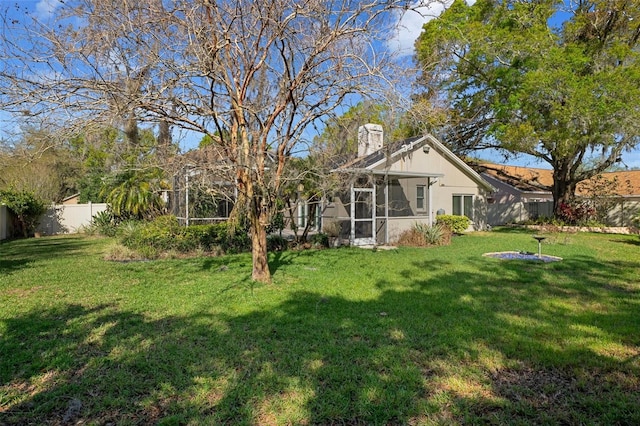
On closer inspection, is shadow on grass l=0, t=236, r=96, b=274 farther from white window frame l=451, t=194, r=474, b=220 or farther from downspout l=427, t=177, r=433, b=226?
white window frame l=451, t=194, r=474, b=220

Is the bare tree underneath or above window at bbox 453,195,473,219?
above

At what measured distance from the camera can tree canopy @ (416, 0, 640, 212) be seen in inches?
636

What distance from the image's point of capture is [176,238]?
38.4ft

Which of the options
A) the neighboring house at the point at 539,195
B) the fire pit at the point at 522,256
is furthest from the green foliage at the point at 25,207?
the neighboring house at the point at 539,195

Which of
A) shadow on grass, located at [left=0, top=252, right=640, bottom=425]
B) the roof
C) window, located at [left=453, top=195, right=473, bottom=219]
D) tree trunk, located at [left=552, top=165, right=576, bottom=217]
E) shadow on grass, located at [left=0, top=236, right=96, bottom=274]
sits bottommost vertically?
shadow on grass, located at [left=0, top=252, right=640, bottom=425]

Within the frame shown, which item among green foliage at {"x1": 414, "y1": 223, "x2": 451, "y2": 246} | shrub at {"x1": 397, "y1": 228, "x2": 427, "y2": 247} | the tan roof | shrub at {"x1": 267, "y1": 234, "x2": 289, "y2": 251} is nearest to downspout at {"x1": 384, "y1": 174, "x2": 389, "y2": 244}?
shrub at {"x1": 397, "y1": 228, "x2": 427, "y2": 247}

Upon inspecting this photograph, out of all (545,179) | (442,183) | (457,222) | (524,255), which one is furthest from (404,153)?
(545,179)

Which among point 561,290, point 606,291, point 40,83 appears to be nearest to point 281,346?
point 40,83

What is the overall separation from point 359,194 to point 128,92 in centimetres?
962

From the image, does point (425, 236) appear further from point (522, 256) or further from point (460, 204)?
point (460, 204)

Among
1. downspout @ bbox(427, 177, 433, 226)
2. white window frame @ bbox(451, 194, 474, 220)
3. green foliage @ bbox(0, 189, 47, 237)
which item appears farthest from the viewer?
white window frame @ bbox(451, 194, 474, 220)

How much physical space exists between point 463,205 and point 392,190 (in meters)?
6.68

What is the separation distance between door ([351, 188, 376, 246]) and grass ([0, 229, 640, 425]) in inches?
234

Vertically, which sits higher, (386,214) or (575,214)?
(386,214)
